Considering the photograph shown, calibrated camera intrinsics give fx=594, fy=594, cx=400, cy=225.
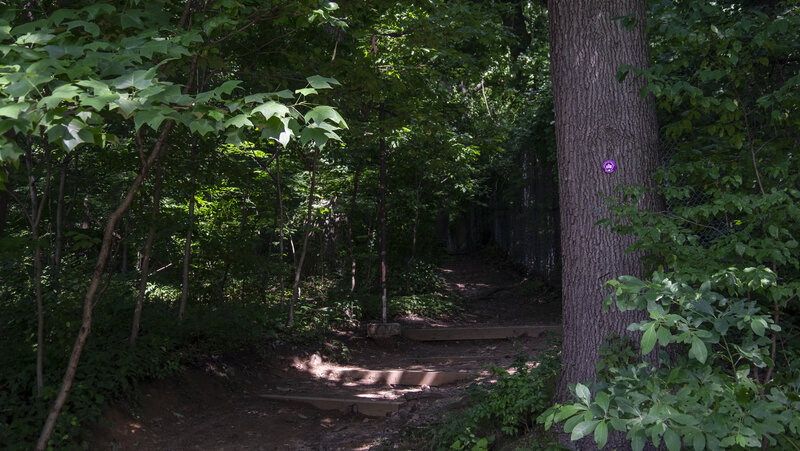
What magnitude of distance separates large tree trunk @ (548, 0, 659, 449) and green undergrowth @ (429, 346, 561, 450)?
0.51 meters

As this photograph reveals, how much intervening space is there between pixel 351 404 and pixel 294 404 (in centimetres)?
71

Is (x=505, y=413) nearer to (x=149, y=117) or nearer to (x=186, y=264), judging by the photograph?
(x=149, y=117)

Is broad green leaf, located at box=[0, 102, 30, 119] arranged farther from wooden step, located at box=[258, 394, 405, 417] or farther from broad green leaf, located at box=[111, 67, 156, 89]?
wooden step, located at box=[258, 394, 405, 417]

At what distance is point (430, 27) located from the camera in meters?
6.61

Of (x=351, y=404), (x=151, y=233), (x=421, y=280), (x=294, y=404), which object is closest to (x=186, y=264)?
(x=151, y=233)

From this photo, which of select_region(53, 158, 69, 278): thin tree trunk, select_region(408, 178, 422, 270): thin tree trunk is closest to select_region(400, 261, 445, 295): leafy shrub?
select_region(408, 178, 422, 270): thin tree trunk

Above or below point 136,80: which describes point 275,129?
below

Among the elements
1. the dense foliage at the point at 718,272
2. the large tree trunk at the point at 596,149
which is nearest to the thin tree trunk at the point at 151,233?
the large tree trunk at the point at 596,149

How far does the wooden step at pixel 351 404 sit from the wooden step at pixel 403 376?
2.55 ft

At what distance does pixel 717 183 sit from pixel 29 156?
5.30 m

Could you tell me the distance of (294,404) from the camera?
22.0 feet

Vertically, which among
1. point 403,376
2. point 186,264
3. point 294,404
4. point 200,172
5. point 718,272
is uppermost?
point 200,172

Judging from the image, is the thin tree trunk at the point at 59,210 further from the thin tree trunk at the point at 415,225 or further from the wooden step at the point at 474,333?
the thin tree trunk at the point at 415,225

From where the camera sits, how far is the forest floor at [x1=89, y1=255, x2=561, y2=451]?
5.49 meters
